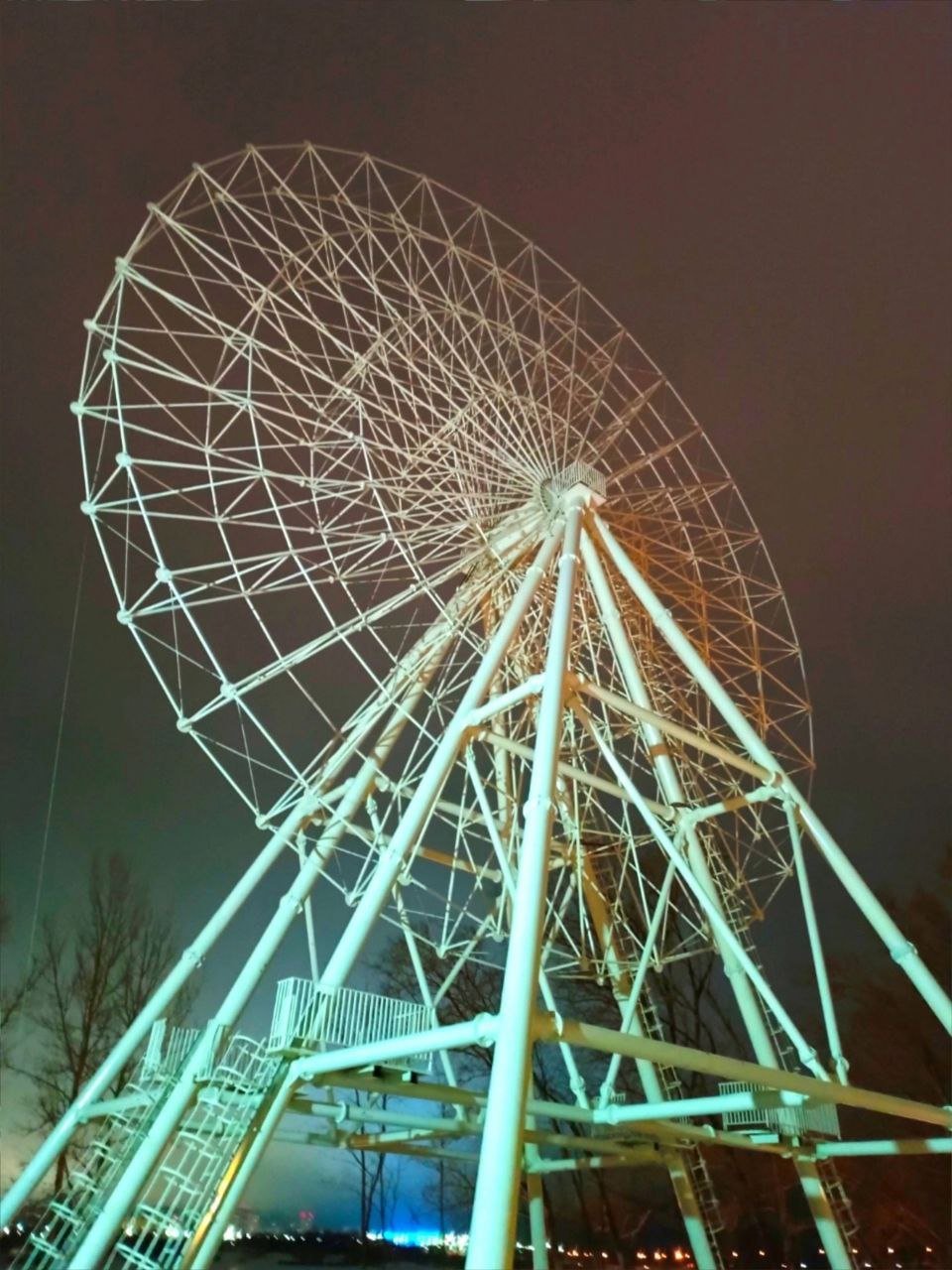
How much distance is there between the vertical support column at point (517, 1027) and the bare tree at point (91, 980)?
18873mm

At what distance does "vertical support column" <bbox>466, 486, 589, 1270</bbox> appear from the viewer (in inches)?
331

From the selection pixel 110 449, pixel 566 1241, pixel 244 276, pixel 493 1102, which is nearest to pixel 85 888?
pixel 110 449

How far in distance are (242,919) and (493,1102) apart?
76.0 feet

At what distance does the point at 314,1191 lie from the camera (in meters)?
44.9

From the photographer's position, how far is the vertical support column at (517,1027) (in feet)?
27.6

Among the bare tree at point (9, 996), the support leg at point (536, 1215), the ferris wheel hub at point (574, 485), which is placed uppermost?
the ferris wheel hub at point (574, 485)

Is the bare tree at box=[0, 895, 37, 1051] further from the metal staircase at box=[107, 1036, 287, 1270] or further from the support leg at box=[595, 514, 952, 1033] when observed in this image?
the support leg at box=[595, 514, 952, 1033]

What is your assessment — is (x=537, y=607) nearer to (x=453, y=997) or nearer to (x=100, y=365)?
(x=100, y=365)

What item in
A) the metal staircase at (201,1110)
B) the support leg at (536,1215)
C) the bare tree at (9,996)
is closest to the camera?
the metal staircase at (201,1110)

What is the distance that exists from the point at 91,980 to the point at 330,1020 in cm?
1826

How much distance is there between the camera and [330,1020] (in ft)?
46.7

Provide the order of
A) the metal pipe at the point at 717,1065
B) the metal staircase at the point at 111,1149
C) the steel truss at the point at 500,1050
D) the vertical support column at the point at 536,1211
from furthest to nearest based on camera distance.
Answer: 1. the vertical support column at the point at 536,1211
2. the metal staircase at the point at 111,1149
3. the steel truss at the point at 500,1050
4. the metal pipe at the point at 717,1065

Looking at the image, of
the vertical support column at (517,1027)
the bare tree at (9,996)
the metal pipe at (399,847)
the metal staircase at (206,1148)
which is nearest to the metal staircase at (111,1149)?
the metal staircase at (206,1148)

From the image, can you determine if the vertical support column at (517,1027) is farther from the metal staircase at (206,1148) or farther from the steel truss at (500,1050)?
the metal staircase at (206,1148)
